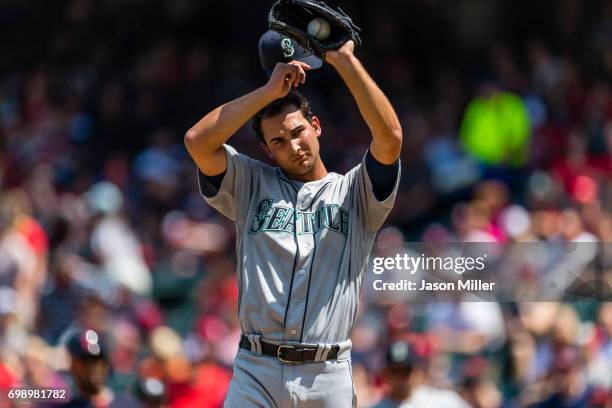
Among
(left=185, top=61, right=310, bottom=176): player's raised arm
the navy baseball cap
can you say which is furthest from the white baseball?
the navy baseball cap

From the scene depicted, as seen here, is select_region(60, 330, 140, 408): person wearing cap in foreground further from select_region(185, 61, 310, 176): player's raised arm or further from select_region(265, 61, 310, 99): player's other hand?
select_region(265, 61, 310, 99): player's other hand

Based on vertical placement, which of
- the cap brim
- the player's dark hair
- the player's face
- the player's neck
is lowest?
the player's neck

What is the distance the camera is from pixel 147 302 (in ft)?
26.8

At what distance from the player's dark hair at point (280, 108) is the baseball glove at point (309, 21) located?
218mm

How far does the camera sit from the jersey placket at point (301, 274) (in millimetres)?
3580

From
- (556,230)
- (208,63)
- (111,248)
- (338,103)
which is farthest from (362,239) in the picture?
(208,63)

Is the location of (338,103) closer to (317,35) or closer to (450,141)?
(450,141)

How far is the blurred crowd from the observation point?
683 centimetres

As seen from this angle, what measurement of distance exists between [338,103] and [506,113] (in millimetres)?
1505

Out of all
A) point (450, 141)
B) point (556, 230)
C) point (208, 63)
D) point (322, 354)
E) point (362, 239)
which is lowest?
point (322, 354)

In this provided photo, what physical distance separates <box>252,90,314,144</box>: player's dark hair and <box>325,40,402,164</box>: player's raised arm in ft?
0.86

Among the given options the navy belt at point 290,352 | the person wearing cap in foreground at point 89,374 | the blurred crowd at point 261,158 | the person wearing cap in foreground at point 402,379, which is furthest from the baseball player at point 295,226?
the blurred crowd at point 261,158

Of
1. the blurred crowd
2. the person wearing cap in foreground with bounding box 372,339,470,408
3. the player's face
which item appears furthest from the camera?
the blurred crowd

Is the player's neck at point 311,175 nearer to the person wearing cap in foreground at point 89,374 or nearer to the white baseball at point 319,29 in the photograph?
the white baseball at point 319,29
